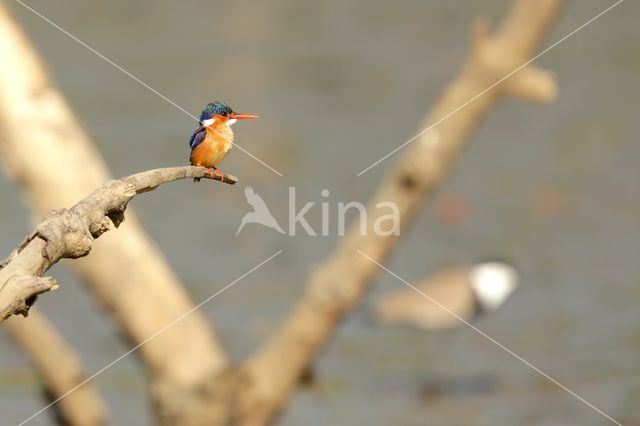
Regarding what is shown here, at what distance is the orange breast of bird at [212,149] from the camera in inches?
85.4

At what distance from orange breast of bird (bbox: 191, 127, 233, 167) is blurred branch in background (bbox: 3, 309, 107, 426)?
264 cm

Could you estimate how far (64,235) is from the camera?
7.00 ft

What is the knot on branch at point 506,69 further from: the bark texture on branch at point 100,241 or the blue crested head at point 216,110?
the blue crested head at point 216,110

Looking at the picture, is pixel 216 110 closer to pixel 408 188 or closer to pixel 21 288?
pixel 21 288

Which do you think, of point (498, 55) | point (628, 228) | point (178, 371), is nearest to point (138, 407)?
point (178, 371)

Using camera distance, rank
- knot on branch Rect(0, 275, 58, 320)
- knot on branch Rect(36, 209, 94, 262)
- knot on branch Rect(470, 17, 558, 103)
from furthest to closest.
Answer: knot on branch Rect(470, 17, 558, 103)
knot on branch Rect(36, 209, 94, 262)
knot on branch Rect(0, 275, 58, 320)

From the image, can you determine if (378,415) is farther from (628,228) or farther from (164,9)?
(164,9)

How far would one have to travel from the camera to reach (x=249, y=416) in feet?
15.0

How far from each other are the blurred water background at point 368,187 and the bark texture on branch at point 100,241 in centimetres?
109

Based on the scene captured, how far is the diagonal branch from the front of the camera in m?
2.00

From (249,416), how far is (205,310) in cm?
216

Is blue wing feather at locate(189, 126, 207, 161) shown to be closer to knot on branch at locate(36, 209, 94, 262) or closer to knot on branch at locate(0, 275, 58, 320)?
knot on branch at locate(36, 209, 94, 262)

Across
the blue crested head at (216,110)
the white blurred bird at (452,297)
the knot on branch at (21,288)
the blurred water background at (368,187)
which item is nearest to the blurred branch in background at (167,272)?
the blurred water background at (368,187)

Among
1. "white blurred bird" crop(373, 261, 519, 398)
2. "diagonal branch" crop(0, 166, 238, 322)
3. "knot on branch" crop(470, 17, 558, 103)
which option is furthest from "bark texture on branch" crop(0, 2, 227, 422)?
"diagonal branch" crop(0, 166, 238, 322)
